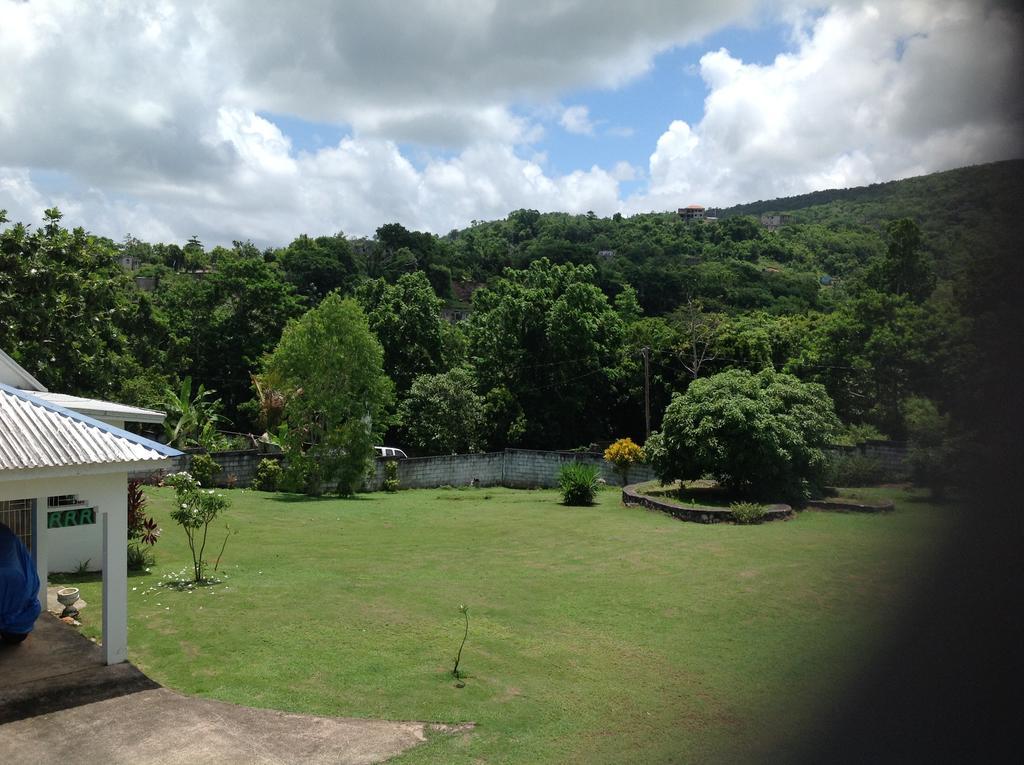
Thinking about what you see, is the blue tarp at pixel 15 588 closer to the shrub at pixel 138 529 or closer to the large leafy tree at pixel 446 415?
the shrub at pixel 138 529

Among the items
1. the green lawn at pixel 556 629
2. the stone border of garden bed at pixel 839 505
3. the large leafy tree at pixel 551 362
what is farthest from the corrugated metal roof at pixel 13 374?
the large leafy tree at pixel 551 362

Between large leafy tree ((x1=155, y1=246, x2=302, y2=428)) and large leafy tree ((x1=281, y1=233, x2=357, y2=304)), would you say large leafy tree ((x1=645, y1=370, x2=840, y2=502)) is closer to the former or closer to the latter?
large leafy tree ((x1=155, y1=246, x2=302, y2=428))

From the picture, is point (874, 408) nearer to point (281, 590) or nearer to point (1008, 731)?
point (1008, 731)

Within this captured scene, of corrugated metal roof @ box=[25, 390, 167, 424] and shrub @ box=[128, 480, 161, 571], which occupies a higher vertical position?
corrugated metal roof @ box=[25, 390, 167, 424]

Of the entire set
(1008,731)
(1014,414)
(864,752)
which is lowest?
(864,752)

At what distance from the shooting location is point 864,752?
3.90 m

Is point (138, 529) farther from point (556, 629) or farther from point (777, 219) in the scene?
point (777, 219)

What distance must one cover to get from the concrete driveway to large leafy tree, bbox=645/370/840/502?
1117 centimetres

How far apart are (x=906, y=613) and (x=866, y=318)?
2812 mm

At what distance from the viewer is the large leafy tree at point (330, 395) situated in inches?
805

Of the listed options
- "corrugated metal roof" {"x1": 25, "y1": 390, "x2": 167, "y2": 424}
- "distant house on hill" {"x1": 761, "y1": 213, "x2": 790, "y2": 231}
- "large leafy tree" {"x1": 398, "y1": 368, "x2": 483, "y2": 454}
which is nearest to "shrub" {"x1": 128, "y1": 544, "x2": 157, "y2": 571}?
"corrugated metal roof" {"x1": 25, "y1": 390, "x2": 167, "y2": 424}

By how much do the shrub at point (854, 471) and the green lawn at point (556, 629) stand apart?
25.7 inches

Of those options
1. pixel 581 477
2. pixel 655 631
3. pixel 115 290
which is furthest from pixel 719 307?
pixel 655 631

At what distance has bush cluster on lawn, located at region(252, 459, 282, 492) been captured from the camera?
834 inches
